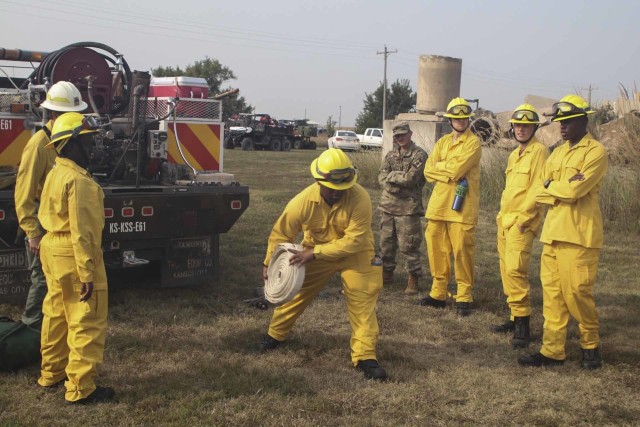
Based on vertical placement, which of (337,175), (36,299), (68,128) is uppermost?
(68,128)

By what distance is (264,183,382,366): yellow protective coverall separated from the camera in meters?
5.17

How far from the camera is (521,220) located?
19.6ft

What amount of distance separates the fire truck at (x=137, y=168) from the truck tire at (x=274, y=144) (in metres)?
33.3

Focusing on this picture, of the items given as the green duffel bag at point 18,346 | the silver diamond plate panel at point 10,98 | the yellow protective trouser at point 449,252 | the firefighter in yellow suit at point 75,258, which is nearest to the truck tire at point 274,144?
the yellow protective trouser at point 449,252

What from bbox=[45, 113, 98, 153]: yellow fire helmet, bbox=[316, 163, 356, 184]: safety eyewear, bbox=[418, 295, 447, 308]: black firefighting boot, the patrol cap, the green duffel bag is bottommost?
bbox=[418, 295, 447, 308]: black firefighting boot

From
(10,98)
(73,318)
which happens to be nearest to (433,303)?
(73,318)

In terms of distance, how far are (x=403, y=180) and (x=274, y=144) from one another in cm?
3355

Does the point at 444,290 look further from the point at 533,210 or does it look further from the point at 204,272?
the point at 204,272

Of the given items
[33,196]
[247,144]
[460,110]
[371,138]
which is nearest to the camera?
[33,196]

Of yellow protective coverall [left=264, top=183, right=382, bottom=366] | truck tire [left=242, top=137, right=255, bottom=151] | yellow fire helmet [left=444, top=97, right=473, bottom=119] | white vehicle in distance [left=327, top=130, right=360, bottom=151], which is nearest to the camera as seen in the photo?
yellow protective coverall [left=264, top=183, right=382, bottom=366]

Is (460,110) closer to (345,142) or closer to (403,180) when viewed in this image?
(403,180)

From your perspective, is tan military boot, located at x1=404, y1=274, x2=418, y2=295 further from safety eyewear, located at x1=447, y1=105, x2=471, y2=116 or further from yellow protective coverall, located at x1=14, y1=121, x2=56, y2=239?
yellow protective coverall, located at x1=14, y1=121, x2=56, y2=239

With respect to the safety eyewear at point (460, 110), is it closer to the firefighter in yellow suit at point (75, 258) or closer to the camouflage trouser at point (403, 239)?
the camouflage trouser at point (403, 239)

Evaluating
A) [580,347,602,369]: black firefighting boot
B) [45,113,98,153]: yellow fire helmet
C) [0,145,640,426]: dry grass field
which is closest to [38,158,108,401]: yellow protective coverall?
[45,113,98,153]: yellow fire helmet
